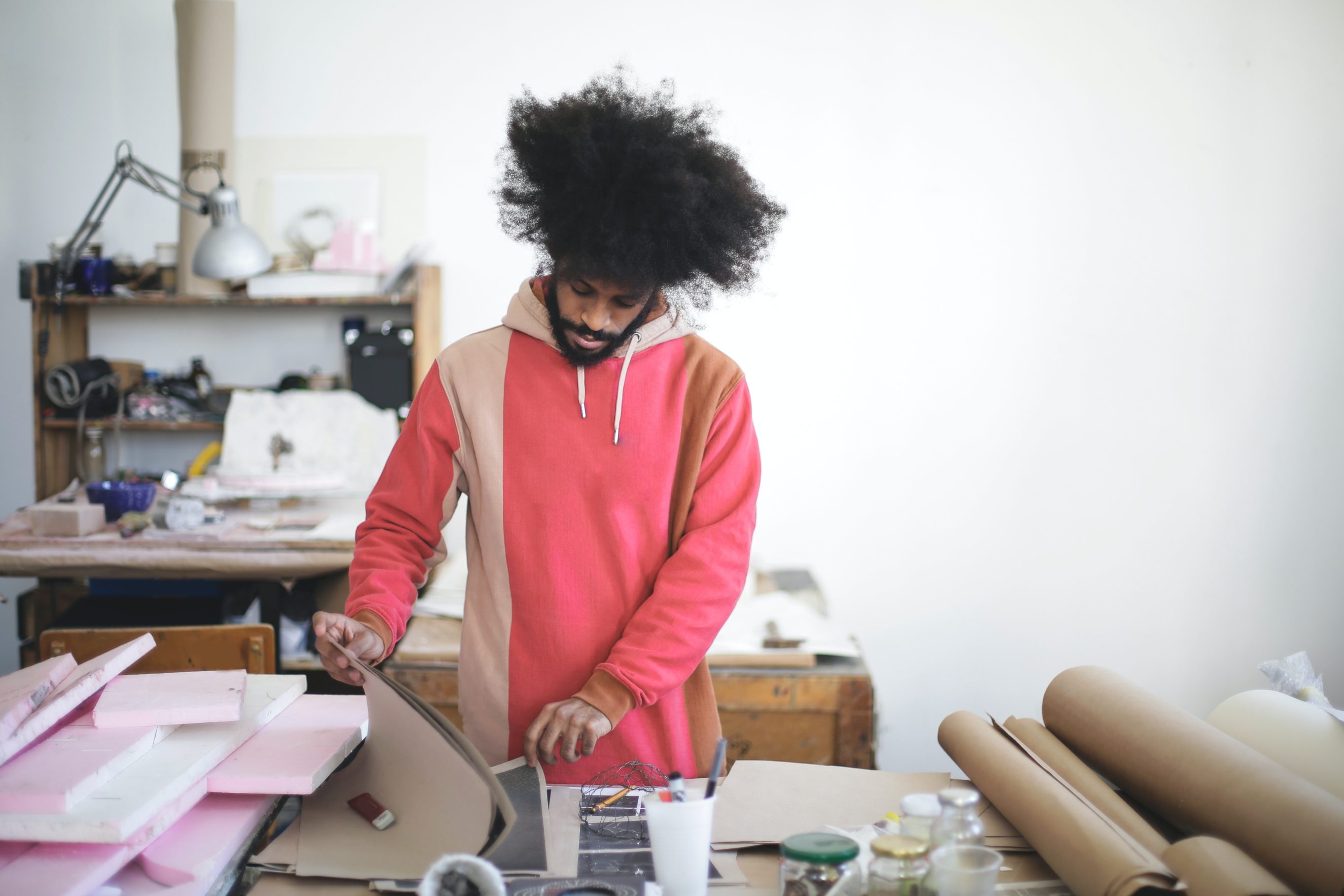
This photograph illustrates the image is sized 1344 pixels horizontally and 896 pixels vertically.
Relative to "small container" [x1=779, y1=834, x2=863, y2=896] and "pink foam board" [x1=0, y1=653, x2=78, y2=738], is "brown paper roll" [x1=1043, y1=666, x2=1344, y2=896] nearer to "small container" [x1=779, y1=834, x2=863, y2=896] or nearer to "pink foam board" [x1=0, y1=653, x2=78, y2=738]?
"small container" [x1=779, y1=834, x2=863, y2=896]

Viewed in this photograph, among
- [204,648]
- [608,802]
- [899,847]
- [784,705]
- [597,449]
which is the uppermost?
[597,449]

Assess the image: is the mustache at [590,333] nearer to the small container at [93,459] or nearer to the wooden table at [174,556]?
the wooden table at [174,556]

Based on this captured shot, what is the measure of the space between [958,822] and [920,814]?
1.4 inches

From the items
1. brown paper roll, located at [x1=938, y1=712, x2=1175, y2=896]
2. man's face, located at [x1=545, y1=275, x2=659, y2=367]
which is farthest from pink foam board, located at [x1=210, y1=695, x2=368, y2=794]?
brown paper roll, located at [x1=938, y1=712, x2=1175, y2=896]

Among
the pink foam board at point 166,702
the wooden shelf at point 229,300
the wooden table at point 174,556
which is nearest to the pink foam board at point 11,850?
the pink foam board at point 166,702

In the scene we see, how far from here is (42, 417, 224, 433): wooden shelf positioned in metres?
3.05

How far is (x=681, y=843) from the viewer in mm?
875

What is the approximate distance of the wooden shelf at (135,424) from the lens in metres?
3.05

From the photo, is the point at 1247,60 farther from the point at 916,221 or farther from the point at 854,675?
the point at 854,675

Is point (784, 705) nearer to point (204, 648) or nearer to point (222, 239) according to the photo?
point (204, 648)

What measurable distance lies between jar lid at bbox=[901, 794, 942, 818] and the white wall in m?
2.33

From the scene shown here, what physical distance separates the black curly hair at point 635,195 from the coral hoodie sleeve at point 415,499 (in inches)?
10.9

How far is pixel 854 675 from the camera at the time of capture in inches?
88.0

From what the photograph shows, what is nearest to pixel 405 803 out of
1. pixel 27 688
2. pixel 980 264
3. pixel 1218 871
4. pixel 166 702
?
pixel 166 702
